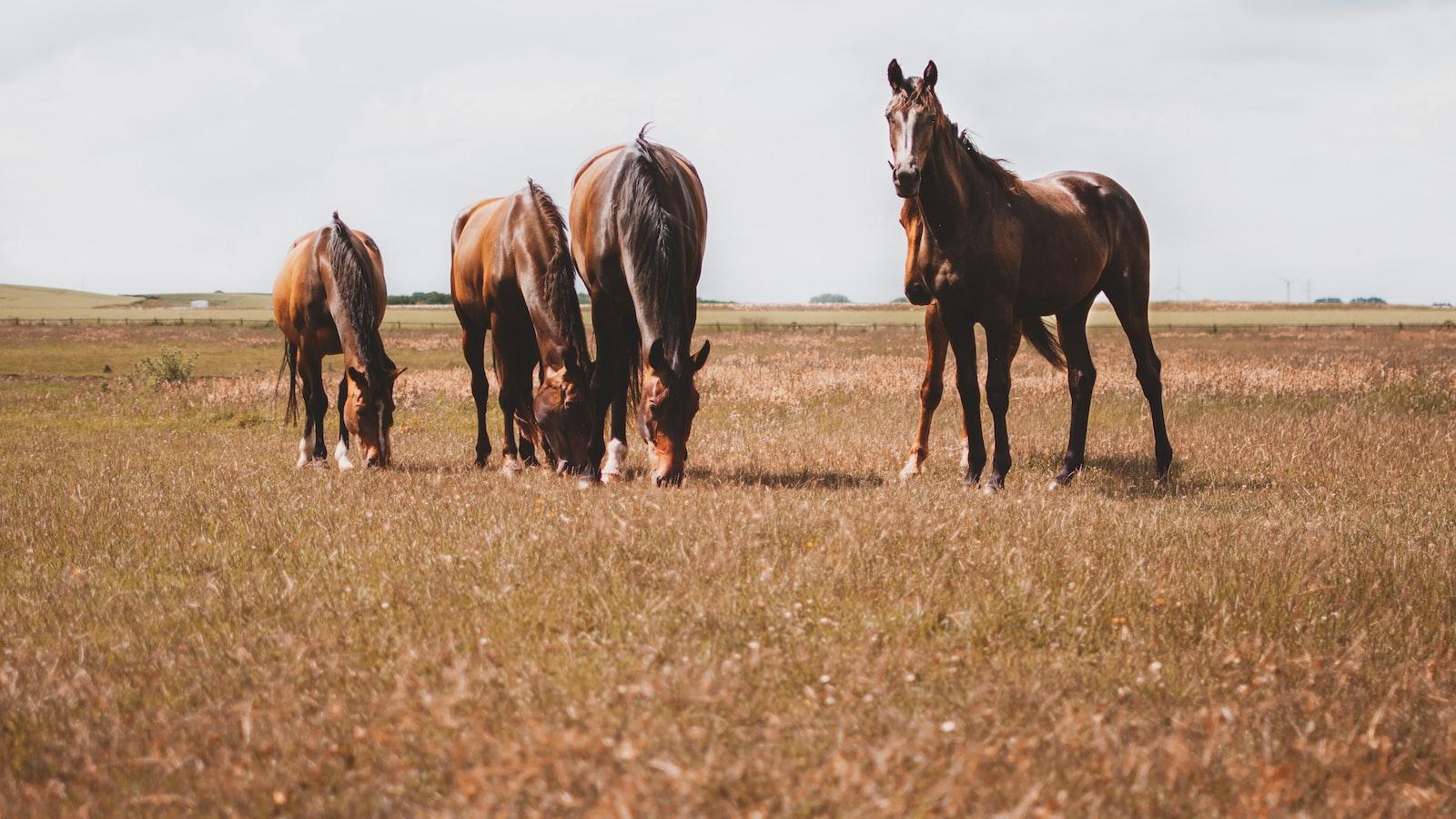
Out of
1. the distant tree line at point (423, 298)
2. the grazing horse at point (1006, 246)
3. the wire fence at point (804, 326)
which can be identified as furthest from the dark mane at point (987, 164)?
the distant tree line at point (423, 298)

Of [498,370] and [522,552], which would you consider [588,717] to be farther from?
[498,370]

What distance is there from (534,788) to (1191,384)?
17894 mm

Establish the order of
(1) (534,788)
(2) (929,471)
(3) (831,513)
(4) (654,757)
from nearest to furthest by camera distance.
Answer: (1) (534,788) < (4) (654,757) < (3) (831,513) < (2) (929,471)

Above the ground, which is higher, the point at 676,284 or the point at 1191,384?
the point at 676,284

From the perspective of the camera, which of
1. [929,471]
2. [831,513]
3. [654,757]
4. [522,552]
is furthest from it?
[929,471]

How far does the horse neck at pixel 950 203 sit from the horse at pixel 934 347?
13 centimetres

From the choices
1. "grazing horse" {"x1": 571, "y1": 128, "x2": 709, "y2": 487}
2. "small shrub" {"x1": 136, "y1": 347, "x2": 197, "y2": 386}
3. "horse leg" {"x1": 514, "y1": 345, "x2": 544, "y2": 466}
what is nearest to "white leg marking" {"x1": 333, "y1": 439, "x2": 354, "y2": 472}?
"horse leg" {"x1": 514, "y1": 345, "x2": 544, "y2": 466}

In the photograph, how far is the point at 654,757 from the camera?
3611mm

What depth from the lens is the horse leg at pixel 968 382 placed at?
8750mm

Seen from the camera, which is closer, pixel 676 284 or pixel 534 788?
pixel 534 788

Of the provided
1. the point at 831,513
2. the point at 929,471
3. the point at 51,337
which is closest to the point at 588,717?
the point at 831,513

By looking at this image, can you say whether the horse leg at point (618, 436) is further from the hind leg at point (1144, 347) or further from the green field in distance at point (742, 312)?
the green field in distance at point (742, 312)

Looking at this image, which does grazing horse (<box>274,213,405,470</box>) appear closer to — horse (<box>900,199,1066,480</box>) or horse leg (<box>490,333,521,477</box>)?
horse leg (<box>490,333,521,477</box>)

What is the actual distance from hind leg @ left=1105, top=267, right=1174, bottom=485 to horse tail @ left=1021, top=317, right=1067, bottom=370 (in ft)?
2.32
